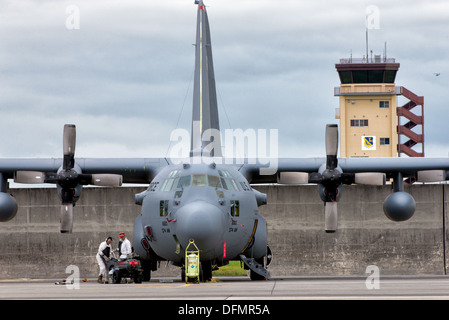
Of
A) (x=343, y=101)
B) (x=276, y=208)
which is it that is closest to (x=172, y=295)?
(x=276, y=208)

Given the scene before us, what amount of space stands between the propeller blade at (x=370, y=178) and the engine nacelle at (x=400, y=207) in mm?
1182

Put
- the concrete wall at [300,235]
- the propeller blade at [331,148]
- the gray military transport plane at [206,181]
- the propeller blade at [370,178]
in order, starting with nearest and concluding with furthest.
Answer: the gray military transport plane at [206,181]
the propeller blade at [370,178]
the propeller blade at [331,148]
the concrete wall at [300,235]

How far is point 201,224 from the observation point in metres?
20.3

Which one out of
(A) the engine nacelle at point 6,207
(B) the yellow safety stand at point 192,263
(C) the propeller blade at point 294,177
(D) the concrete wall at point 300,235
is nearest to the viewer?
(B) the yellow safety stand at point 192,263

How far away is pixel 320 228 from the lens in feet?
107

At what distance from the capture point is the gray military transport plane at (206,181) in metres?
21.6

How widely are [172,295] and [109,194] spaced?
19.1 metres

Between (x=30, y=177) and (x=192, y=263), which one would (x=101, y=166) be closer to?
(x=30, y=177)

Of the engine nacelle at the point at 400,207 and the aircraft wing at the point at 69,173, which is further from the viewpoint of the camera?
the engine nacelle at the point at 400,207

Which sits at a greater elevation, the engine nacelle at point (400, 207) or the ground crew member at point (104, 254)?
the engine nacelle at point (400, 207)

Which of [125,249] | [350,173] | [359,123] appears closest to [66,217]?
[125,249]

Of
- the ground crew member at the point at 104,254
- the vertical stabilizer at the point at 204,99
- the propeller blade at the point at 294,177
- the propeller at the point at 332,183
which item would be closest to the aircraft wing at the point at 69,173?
the vertical stabilizer at the point at 204,99

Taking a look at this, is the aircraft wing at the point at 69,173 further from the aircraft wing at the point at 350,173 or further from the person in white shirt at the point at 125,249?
the aircraft wing at the point at 350,173
